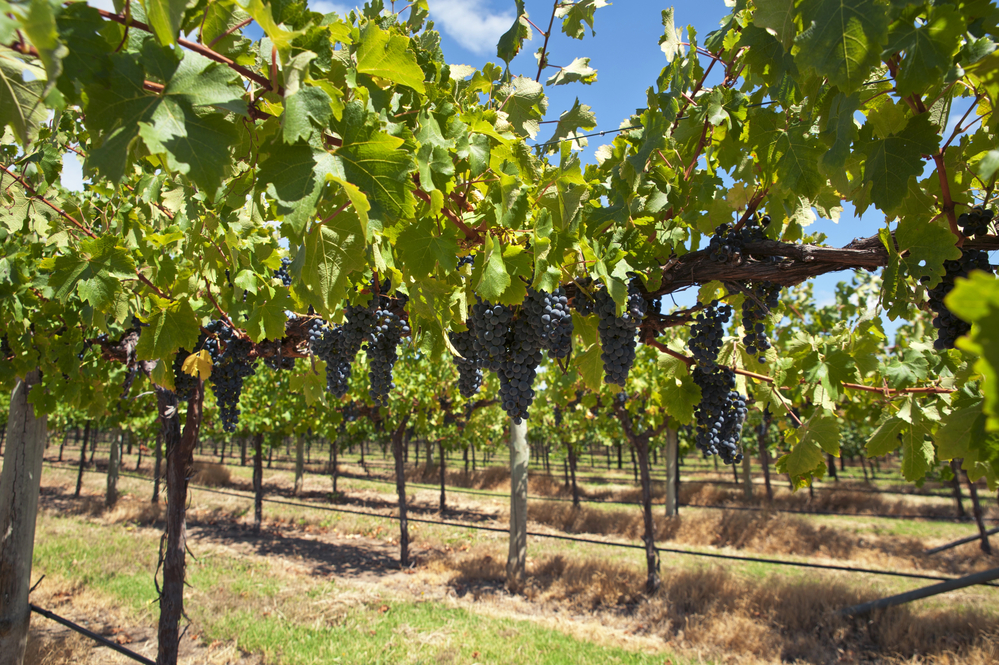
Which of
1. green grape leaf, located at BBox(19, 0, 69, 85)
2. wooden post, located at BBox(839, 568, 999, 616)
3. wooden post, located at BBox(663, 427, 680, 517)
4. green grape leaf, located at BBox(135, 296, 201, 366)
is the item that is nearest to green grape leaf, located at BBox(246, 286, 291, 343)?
green grape leaf, located at BBox(135, 296, 201, 366)

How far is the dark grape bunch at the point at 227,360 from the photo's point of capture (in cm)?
388

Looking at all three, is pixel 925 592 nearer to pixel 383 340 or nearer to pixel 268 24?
pixel 383 340

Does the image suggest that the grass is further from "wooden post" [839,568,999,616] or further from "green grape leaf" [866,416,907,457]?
"green grape leaf" [866,416,907,457]

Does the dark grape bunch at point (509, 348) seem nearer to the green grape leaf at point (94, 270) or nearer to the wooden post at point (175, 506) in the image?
the green grape leaf at point (94, 270)

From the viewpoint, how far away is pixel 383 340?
3.13m

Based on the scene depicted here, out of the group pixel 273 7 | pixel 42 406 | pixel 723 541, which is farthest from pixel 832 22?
pixel 723 541

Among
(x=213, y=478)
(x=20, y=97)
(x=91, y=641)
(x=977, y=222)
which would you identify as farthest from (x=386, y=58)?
(x=213, y=478)

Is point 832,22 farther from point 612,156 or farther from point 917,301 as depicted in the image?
point 917,301

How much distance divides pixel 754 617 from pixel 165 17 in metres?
9.59

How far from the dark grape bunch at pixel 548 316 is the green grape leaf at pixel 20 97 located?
1458 millimetres

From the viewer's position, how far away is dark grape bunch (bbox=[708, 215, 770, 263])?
2012 millimetres

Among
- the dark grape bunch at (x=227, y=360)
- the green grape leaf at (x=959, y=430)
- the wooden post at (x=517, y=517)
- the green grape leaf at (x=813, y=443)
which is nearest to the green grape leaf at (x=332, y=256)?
the green grape leaf at (x=959, y=430)

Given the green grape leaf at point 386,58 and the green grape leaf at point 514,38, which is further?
the green grape leaf at point 514,38

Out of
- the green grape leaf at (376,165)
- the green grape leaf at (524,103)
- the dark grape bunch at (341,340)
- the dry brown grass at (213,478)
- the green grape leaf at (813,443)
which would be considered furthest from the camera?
the dry brown grass at (213,478)
